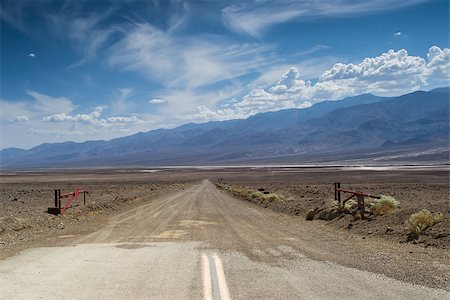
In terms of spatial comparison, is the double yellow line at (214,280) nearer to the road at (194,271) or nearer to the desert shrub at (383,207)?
the road at (194,271)

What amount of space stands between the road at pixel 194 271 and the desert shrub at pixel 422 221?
7.82ft

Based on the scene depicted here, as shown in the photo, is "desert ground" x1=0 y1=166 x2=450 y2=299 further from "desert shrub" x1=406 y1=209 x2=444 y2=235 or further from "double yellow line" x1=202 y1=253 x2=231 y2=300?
"desert shrub" x1=406 y1=209 x2=444 y2=235

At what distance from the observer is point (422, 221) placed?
14641mm

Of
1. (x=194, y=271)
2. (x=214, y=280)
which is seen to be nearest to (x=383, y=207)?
(x=194, y=271)

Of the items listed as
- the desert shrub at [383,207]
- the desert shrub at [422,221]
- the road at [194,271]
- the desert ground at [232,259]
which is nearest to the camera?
the road at [194,271]

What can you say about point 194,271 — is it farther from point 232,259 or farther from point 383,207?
point 383,207

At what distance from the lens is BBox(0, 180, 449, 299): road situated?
748 cm

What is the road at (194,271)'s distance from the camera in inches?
295

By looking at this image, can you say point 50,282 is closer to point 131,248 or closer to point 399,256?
point 131,248

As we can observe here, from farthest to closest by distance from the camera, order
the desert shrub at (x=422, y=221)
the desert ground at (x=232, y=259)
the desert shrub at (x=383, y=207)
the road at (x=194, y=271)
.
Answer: the desert shrub at (x=383, y=207) → the desert shrub at (x=422, y=221) → the desert ground at (x=232, y=259) → the road at (x=194, y=271)

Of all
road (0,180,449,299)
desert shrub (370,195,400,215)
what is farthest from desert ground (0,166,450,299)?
desert shrub (370,195,400,215)

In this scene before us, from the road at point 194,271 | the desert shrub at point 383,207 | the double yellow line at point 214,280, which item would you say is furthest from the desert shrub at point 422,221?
the double yellow line at point 214,280

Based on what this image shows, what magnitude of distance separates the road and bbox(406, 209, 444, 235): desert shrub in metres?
2.38

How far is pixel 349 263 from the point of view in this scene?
1016 centimetres
